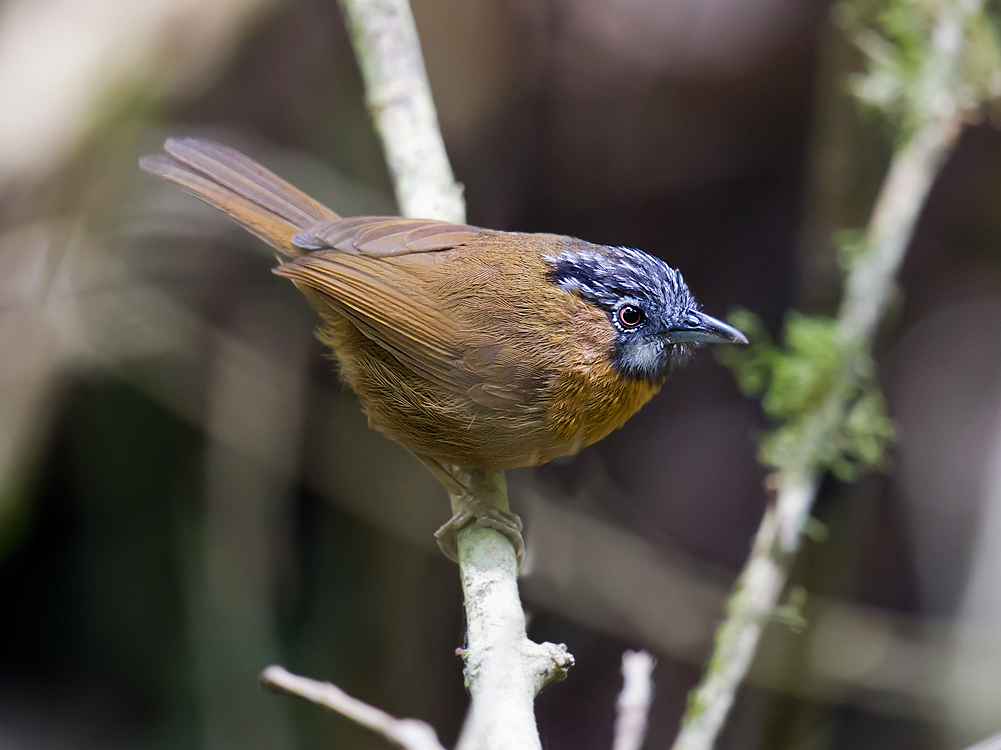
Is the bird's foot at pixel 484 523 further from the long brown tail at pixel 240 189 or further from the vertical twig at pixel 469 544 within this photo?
the long brown tail at pixel 240 189

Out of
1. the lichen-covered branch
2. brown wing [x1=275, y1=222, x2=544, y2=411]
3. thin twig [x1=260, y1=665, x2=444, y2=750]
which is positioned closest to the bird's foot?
brown wing [x1=275, y1=222, x2=544, y2=411]

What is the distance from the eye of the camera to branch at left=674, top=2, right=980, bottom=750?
2605 mm

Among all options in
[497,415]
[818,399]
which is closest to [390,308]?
[497,415]

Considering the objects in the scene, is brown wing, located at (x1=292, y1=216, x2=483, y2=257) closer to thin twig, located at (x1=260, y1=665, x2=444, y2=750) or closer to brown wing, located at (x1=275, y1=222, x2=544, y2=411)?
brown wing, located at (x1=275, y1=222, x2=544, y2=411)

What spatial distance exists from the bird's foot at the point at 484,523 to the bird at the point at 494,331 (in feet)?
0.46

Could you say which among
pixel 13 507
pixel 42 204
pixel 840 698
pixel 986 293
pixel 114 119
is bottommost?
pixel 13 507

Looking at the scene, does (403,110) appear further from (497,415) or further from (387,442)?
(387,442)

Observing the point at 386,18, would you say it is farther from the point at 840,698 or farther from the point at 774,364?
the point at 840,698

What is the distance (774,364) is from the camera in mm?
3234

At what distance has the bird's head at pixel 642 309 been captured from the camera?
251 centimetres

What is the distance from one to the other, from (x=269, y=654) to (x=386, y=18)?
10.1 feet

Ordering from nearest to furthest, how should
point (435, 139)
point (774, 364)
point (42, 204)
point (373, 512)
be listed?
point (435, 139), point (774, 364), point (42, 204), point (373, 512)

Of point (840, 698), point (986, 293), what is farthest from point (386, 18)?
point (840, 698)

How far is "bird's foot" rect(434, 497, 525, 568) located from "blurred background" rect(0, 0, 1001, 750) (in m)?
2.04
